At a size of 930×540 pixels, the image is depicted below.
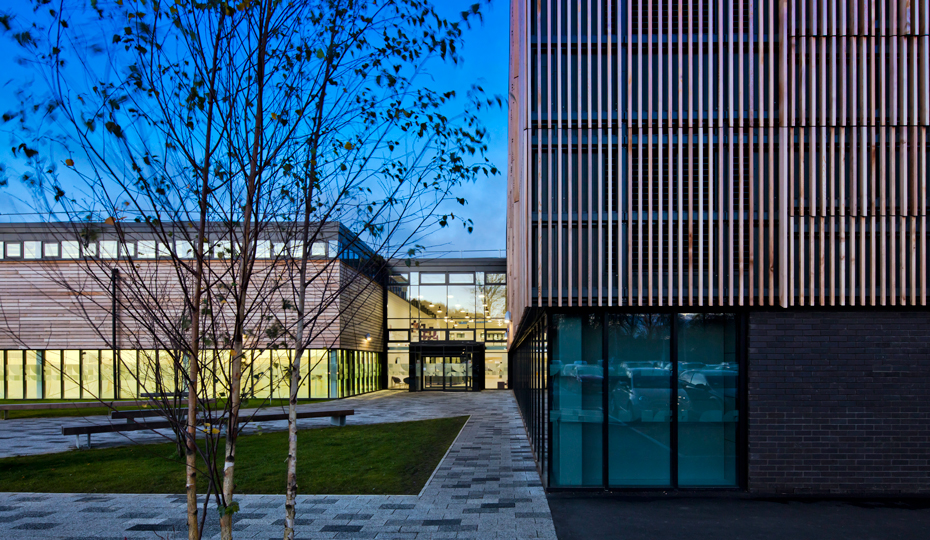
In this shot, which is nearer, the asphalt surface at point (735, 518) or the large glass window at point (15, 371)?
the asphalt surface at point (735, 518)

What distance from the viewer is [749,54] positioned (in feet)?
30.6

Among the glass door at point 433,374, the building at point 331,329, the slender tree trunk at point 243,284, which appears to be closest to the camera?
the slender tree trunk at point 243,284

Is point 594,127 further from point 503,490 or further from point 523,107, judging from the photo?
point 503,490

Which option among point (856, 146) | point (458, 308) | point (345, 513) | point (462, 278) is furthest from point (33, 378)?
point (856, 146)

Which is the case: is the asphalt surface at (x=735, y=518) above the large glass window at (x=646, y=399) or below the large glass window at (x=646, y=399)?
below

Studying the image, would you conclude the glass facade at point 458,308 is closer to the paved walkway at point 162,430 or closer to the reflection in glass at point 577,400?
the paved walkway at point 162,430

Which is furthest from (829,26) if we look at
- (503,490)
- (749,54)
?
(503,490)

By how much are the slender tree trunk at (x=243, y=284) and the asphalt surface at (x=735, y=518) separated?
3984 mm

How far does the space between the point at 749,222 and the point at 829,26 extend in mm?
3198

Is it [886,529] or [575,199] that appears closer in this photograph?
[886,529]

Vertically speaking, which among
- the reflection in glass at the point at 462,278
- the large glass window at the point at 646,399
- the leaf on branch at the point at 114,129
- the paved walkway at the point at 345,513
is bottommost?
the paved walkway at the point at 345,513

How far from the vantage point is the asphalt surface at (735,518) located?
23.8 feet

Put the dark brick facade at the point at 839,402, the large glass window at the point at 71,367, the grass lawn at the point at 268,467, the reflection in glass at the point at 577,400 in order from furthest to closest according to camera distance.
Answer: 1. the large glass window at the point at 71,367
2. the grass lawn at the point at 268,467
3. the reflection in glass at the point at 577,400
4. the dark brick facade at the point at 839,402

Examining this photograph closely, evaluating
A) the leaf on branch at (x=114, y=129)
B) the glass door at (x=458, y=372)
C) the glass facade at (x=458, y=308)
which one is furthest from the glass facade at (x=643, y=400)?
the glass door at (x=458, y=372)
